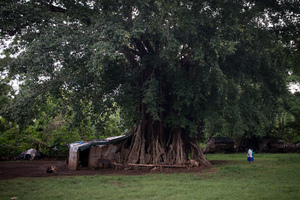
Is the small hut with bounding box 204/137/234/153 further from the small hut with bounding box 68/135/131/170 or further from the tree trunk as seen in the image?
the small hut with bounding box 68/135/131/170

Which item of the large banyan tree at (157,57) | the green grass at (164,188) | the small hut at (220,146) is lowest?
the green grass at (164,188)

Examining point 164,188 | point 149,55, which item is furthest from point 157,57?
point 164,188

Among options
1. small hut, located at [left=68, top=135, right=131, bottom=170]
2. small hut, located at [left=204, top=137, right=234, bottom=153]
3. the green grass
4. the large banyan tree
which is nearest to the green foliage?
the large banyan tree

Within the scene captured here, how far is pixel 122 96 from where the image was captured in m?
12.8

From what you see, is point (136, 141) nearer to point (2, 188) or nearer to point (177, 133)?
point (177, 133)

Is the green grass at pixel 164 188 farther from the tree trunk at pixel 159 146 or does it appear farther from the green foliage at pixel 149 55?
the green foliage at pixel 149 55

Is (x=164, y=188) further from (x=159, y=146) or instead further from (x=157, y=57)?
(x=157, y=57)

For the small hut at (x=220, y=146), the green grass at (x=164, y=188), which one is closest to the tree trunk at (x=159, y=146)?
the green grass at (x=164, y=188)

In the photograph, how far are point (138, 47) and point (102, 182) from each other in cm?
758

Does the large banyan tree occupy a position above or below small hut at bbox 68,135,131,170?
above

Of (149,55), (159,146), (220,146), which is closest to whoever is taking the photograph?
(149,55)

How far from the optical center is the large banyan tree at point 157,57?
34.9ft

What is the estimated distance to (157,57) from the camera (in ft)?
45.1

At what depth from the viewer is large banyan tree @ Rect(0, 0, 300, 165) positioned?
10641 mm
